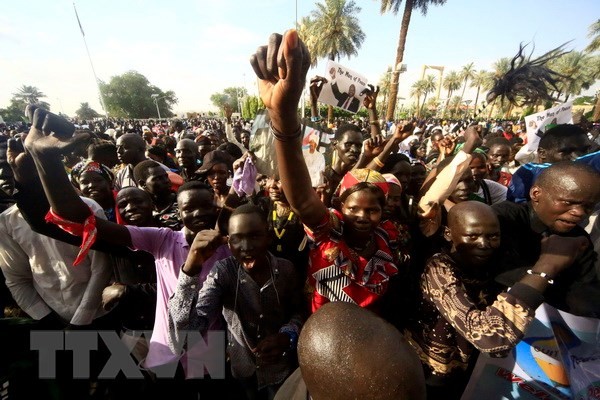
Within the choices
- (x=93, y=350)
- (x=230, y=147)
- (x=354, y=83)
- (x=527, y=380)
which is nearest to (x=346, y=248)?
(x=527, y=380)

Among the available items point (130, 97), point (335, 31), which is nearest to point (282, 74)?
point (335, 31)

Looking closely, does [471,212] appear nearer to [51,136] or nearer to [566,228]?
[566,228]

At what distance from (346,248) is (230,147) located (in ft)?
13.0

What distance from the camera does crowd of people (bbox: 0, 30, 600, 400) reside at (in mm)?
1057

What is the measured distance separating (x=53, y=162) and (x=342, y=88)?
132 inches

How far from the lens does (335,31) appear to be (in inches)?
1054

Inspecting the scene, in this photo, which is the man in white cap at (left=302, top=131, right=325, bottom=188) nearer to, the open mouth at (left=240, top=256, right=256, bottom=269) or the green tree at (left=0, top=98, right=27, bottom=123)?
the open mouth at (left=240, top=256, right=256, bottom=269)

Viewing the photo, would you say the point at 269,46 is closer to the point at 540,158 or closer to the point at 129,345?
the point at 129,345

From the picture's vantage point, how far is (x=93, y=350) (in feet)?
7.31

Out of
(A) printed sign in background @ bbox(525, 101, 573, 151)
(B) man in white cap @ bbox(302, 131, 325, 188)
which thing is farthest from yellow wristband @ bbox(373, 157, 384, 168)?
(A) printed sign in background @ bbox(525, 101, 573, 151)

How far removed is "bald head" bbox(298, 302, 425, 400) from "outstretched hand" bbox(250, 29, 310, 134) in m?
0.71

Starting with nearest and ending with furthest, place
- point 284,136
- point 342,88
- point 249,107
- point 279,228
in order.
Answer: point 284,136 < point 279,228 < point 342,88 < point 249,107

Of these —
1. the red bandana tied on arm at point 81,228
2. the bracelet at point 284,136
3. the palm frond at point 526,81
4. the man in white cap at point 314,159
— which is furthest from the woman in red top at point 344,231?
the palm frond at point 526,81

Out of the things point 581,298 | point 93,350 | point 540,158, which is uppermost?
point 540,158
